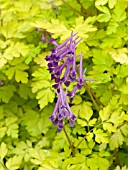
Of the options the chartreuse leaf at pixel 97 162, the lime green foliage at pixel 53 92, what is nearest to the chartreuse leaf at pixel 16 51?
the lime green foliage at pixel 53 92

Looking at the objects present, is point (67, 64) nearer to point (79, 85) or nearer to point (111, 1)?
point (79, 85)

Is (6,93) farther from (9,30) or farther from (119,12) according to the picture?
(119,12)

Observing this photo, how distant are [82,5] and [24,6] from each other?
1.32ft

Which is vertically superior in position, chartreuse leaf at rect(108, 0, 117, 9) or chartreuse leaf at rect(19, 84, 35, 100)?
chartreuse leaf at rect(108, 0, 117, 9)

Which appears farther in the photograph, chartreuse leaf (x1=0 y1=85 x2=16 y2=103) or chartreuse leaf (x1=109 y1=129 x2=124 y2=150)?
chartreuse leaf (x1=0 y1=85 x2=16 y2=103)

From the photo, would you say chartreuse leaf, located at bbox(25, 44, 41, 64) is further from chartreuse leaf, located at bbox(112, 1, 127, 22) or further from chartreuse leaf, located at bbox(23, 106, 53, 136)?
chartreuse leaf, located at bbox(112, 1, 127, 22)

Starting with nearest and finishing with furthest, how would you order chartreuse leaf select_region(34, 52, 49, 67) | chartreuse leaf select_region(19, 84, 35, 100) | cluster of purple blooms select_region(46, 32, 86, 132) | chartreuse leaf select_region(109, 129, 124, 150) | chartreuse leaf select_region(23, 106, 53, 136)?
cluster of purple blooms select_region(46, 32, 86, 132) < chartreuse leaf select_region(109, 129, 124, 150) < chartreuse leaf select_region(34, 52, 49, 67) < chartreuse leaf select_region(23, 106, 53, 136) < chartreuse leaf select_region(19, 84, 35, 100)

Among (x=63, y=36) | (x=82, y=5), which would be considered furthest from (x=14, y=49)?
(x=82, y=5)

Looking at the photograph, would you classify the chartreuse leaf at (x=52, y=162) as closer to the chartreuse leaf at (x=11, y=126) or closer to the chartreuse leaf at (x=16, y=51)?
the chartreuse leaf at (x=11, y=126)

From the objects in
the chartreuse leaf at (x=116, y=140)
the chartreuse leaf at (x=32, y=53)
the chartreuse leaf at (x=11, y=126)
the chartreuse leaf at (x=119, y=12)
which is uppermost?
the chartreuse leaf at (x=119, y=12)

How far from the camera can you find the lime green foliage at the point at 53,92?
208 centimetres

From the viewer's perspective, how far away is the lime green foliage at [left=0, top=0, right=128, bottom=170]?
208 cm

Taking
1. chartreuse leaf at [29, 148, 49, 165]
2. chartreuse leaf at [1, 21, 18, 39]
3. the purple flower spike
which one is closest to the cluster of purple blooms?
the purple flower spike

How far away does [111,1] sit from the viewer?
7.76 ft
